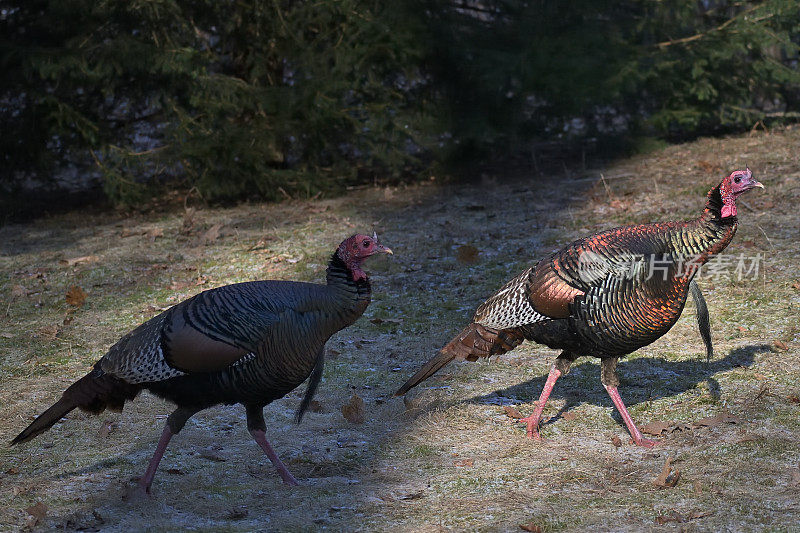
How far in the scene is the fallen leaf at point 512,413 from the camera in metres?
5.52

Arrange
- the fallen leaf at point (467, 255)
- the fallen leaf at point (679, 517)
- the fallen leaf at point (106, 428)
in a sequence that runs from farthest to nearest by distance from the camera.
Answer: the fallen leaf at point (467, 255) → the fallen leaf at point (106, 428) → the fallen leaf at point (679, 517)

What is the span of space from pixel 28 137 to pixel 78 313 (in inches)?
155

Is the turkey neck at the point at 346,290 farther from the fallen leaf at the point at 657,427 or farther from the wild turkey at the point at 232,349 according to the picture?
the fallen leaf at the point at 657,427

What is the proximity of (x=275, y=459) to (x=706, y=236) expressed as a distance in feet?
8.88

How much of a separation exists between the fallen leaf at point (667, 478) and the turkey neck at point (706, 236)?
1.09m

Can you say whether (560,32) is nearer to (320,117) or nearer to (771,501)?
(320,117)

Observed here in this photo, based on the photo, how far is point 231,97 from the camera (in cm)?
1042

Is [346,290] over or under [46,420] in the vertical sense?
over

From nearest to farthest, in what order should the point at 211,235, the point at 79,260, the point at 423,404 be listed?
the point at 423,404, the point at 79,260, the point at 211,235

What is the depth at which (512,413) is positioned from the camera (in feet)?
18.2

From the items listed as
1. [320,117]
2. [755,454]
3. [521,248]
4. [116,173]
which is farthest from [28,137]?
[755,454]

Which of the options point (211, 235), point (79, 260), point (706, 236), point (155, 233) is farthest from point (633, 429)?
point (155, 233)

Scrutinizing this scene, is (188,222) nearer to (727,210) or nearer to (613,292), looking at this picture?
(613,292)
